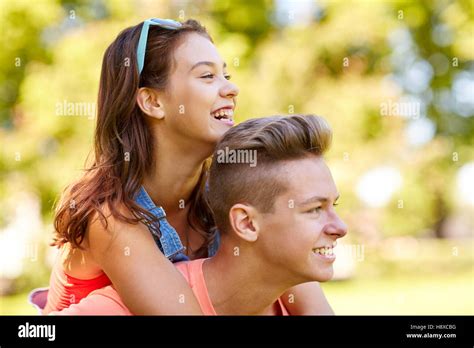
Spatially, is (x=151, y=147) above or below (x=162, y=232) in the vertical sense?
above

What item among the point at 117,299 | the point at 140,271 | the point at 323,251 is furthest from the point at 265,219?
the point at 117,299

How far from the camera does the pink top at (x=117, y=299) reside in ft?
7.41

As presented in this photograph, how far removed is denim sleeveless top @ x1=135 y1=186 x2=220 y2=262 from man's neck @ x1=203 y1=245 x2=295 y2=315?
258 mm

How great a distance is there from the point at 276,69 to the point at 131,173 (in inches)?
296

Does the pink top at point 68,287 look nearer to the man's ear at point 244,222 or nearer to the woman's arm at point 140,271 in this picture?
the woman's arm at point 140,271

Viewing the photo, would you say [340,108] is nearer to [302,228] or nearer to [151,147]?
[151,147]

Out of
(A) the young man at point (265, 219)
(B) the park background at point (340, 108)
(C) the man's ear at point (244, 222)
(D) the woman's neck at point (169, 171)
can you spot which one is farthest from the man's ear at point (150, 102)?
(B) the park background at point (340, 108)

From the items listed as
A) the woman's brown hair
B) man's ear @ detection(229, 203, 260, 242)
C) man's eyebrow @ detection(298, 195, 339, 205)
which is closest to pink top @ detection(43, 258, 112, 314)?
the woman's brown hair

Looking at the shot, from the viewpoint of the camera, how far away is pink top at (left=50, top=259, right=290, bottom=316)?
88.9 inches

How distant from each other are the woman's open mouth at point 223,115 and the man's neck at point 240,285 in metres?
0.55

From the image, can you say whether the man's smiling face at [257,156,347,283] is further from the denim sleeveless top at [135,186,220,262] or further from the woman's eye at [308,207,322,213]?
the denim sleeveless top at [135,186,220,262]

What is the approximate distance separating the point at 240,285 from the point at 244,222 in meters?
0.20

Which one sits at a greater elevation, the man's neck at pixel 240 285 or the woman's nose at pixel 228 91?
the woman's nose at pixel 228 91

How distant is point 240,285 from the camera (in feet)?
7.37
